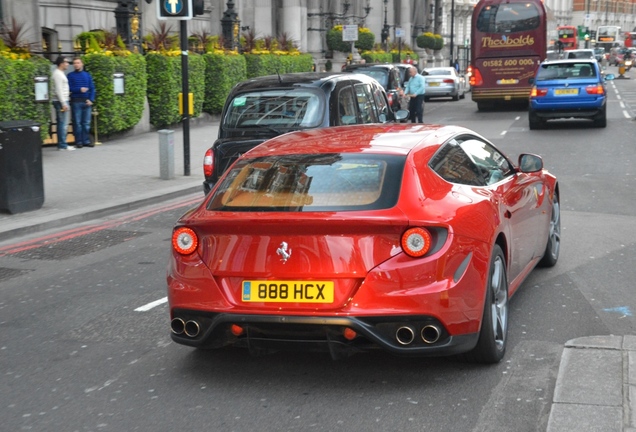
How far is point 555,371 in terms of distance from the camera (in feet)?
19.0

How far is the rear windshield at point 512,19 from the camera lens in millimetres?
35281

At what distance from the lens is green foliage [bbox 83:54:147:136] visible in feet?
73.8

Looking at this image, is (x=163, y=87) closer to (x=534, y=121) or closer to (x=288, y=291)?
(x=534, y=121)

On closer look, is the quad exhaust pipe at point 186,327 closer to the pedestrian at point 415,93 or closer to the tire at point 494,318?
the tire at point 494,318

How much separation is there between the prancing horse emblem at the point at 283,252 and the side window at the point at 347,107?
6681mm

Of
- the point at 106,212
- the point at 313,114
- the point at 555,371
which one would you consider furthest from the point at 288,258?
the point at 106,212

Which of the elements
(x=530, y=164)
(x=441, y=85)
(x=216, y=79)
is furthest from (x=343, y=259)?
(x=441, y=85)

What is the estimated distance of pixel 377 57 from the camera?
55438 millimetres

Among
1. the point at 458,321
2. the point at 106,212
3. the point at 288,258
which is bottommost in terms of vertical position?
the point at 106,212

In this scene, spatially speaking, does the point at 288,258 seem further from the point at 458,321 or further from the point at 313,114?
the point at 313,114

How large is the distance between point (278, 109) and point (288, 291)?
663cm

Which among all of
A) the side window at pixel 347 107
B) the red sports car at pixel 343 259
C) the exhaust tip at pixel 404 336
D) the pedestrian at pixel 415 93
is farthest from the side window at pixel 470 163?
the pedestrian at pixel 415 93

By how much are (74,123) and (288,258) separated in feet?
56.1

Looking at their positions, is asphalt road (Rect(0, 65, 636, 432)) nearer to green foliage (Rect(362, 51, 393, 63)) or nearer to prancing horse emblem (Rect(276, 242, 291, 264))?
prancing horse emblem (Rect(276, 242, 291, 264))
